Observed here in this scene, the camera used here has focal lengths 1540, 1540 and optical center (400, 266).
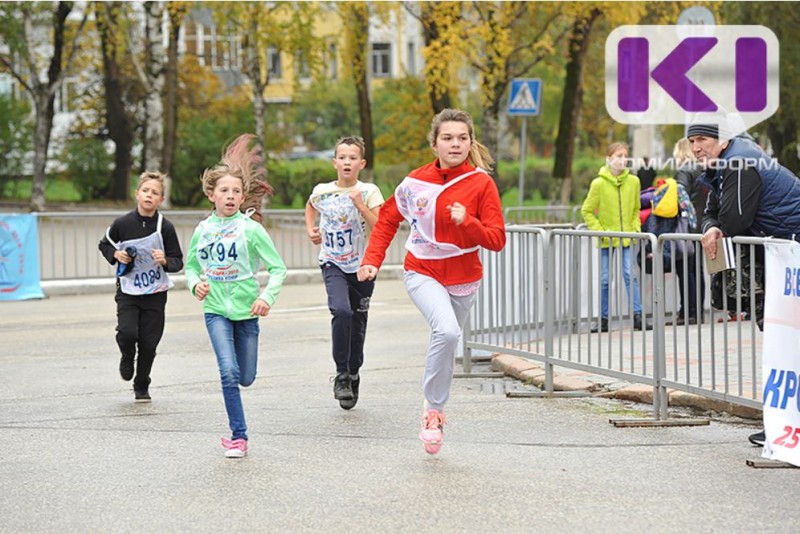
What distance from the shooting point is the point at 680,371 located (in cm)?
899

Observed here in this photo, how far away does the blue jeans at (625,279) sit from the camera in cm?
958

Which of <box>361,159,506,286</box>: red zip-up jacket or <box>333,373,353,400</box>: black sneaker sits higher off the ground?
<box>361,159,506,286</box>: red zip-up jacket

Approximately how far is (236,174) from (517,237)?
2.84 meters

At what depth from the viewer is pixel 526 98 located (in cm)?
2447

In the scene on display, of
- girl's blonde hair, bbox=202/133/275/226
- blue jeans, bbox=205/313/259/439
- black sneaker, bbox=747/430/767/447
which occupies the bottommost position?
black sneaker, bbox=747/430/767/447

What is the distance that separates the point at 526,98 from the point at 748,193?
54.7ft

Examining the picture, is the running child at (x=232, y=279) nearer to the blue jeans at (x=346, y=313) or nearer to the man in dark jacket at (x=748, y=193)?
the blue jeans at (x=346, y=313)

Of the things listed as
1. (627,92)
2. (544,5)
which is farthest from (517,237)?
(627,92)

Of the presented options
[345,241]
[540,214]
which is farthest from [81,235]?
[345,241]

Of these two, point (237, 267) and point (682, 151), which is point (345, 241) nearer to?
point (237, 267)

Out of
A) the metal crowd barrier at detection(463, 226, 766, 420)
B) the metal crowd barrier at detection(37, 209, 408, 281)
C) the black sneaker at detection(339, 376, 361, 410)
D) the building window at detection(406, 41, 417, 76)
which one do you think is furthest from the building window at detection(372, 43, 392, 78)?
the black sneaker at detection(339, 376, 361, 410)

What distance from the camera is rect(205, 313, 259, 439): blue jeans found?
8070 millimetres

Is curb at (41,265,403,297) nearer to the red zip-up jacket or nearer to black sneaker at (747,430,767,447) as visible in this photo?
the red zip-up jacket

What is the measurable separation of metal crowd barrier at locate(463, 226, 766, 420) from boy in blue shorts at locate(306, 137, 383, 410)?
1.38 m
